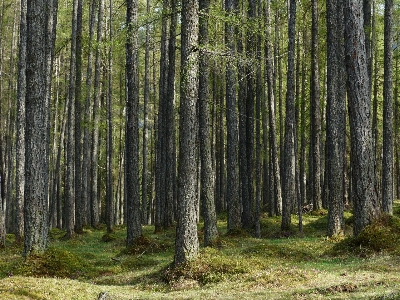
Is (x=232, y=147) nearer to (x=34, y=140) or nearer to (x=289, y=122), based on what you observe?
(x=289, y=122)

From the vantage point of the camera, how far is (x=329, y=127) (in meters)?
17.2

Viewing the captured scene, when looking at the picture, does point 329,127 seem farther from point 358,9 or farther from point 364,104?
point 358,9

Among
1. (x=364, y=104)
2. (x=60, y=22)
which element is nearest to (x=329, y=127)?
(x=364, y=104)

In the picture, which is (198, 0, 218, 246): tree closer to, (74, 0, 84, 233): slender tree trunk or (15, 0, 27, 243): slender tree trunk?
(15, 0, 27, 243): slender tree trunk

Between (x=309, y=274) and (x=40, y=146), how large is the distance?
7.71 m

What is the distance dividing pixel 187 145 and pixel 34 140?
4276mm

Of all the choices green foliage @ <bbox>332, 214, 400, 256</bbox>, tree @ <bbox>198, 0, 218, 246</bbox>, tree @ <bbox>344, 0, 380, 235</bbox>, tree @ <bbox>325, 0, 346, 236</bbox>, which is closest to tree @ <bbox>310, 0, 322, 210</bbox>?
tree @ <bbox>325, 0, 346, 236</bbox>

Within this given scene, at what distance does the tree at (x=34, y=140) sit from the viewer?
1290 cm

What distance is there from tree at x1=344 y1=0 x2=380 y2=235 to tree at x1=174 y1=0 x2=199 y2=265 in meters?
4.90

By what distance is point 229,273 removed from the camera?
1130 cm

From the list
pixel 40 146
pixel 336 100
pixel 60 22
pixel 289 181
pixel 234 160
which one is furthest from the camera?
pixel 60 22

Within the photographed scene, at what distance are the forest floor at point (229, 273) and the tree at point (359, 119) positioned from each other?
629 millimetres

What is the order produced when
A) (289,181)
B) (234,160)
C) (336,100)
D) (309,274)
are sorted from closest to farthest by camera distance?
(309,274) → (336,100) → (234,160) → (289,181)

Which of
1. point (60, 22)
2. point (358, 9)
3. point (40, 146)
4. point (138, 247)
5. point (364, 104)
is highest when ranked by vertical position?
point (60, 22)
